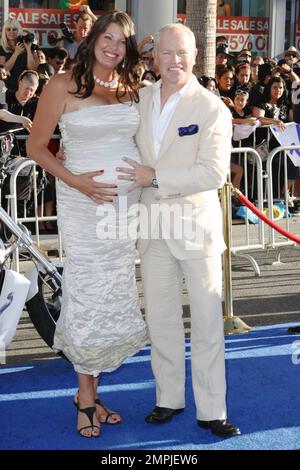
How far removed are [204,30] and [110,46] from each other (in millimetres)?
7945

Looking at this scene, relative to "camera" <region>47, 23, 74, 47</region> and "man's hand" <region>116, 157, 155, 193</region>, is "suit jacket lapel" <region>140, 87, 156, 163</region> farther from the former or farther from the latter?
"camera" <region>47, 23, 74, 47</region>

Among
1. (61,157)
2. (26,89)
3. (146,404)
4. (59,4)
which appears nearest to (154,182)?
(61,157)

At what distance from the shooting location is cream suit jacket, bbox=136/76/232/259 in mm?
4766

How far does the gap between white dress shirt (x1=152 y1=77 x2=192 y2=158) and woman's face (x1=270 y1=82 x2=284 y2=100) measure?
8017mm

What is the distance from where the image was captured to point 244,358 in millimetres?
6391

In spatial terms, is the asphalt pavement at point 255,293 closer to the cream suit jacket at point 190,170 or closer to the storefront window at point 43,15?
the cream suit jacket at point 190,170

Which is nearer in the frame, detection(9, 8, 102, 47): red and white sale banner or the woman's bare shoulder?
the woman's bare shoulder

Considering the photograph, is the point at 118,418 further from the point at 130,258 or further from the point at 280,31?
the point at 280,31

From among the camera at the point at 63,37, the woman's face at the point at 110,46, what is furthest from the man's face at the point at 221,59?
the woman's face at the point at 110,46

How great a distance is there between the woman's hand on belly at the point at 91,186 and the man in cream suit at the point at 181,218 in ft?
0.35

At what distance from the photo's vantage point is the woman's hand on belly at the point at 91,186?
4.84m

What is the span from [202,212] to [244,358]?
1.78 m

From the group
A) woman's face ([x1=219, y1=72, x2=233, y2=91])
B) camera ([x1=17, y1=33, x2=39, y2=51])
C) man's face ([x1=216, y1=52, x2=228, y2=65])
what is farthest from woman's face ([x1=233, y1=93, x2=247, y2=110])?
camera ([x1=17, y1=33, x2=39, y2=51])

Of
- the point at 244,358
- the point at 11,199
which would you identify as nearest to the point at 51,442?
the point at 244,358
